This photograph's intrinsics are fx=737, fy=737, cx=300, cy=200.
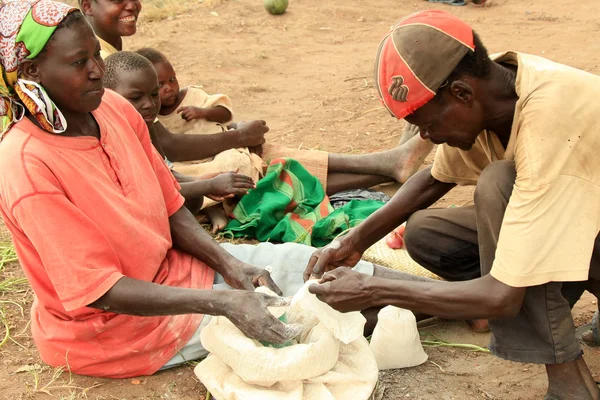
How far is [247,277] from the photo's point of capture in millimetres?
2793

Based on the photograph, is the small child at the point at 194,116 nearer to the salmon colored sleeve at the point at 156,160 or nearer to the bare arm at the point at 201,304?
the salmon colored sleeve at the point at 156,160

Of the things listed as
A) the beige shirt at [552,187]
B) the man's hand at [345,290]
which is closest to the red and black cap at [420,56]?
the beige shirt at [552,187]

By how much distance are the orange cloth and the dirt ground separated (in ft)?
0.59

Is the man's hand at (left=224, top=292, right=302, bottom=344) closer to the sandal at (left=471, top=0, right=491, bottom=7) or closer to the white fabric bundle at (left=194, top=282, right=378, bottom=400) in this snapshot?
the white fabric bundle at (left=194, top=282, right=378, bottom=400)

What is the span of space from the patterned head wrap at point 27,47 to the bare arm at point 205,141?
172cm

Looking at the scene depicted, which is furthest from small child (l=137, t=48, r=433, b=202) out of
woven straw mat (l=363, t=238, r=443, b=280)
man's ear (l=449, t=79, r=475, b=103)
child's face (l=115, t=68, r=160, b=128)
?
man's ear (l=449, t=79, r=475, b=103)

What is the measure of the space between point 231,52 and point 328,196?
12.5ft

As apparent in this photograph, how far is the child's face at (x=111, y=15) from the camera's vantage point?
14.3 feet

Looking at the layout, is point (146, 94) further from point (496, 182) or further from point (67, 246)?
point (496, 182)

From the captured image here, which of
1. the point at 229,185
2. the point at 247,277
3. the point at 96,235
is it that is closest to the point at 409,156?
the point at 229,185

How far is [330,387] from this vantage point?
8.13ft

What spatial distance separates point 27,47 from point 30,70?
8cm

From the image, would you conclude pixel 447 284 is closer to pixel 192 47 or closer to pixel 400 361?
pixel 400 361

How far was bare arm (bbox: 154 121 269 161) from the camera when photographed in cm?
414
